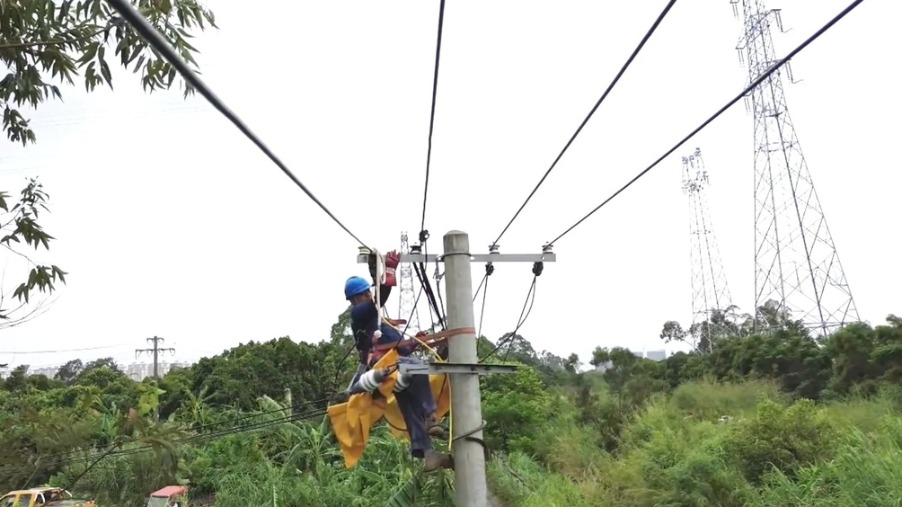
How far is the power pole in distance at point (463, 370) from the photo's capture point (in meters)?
3.99

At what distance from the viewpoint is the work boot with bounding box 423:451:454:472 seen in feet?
13.6

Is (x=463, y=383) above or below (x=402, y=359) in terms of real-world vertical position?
below

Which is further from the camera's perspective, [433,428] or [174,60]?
[433,428]

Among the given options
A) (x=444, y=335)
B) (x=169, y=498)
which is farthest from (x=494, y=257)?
(x=169, y=498)

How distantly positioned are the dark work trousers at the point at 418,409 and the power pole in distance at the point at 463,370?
0.18m

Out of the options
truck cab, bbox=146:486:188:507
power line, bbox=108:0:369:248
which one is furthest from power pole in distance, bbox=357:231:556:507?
truck cab, bbox=146:486:188:507

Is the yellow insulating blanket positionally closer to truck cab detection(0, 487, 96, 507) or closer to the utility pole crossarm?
the utility pole crossarm

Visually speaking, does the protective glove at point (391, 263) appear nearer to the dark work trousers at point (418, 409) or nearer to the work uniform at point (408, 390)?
the work uniform at point (408, 390)

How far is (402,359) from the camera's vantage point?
159 inches

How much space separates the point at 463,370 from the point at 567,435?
12.3 meters

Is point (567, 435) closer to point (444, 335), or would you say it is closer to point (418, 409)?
point (418, 409)

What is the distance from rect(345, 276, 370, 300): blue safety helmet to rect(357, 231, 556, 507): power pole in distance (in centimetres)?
15

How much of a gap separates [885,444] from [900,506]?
7.29 ft

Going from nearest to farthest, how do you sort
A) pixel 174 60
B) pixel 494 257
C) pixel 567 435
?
pixel 174 60 < pixel 494 257 < pixel 567 435
